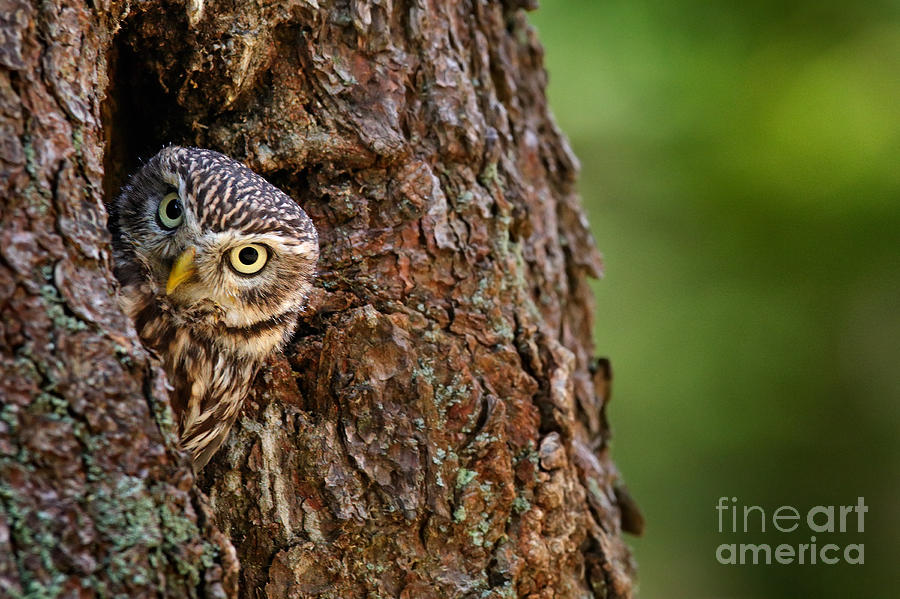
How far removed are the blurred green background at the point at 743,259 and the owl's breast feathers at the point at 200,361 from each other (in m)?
2.77

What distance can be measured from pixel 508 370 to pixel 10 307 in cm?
145

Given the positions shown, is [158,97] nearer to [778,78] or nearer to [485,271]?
[485,271]

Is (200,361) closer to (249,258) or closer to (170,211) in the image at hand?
(249,258)

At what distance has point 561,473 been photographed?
2.70 metres

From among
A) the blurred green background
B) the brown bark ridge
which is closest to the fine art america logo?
the blurred green background

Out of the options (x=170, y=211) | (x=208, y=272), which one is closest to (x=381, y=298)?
(x=208, y=272)

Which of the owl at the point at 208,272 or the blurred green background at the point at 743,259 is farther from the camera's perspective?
the blurred green background at the point at 743,259

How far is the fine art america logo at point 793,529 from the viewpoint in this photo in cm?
492

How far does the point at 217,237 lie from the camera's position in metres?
2.37

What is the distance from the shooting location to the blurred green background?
4.57 m

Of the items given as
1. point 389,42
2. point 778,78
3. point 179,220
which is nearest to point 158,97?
point 179,220

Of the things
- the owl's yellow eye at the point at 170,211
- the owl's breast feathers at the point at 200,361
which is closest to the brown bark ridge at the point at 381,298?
the owl's breast feathers at the point at 200,361

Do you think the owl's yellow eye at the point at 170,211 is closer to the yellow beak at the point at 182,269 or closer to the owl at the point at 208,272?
the owl at the point at 208,272

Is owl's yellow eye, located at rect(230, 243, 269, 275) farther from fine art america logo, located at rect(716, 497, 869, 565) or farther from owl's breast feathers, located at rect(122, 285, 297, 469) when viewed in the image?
fine art america logo, located at rect(716, 497, 869, 565)
